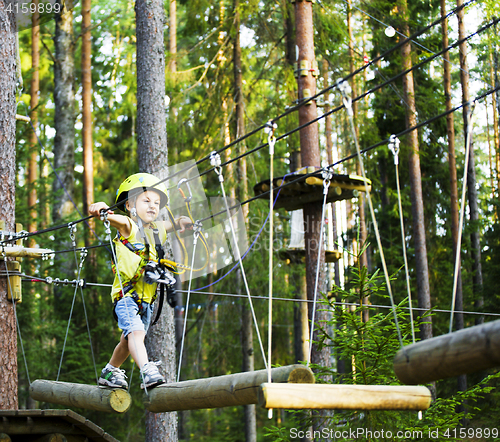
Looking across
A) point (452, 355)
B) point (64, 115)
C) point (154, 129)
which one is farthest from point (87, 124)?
point (452, 355)

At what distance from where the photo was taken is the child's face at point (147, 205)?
3746mm

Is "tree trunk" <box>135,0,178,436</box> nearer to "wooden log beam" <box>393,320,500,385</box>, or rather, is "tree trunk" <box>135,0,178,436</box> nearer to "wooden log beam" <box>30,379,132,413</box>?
"wooden log beam" <box>30,379,132,413</box>

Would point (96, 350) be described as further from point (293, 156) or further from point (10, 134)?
point (10, 134)

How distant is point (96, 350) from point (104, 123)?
956cm

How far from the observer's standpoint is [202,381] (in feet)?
10.0

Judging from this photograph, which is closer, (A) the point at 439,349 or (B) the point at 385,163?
(A) the point at 439,349

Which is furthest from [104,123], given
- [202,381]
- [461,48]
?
[202,381]

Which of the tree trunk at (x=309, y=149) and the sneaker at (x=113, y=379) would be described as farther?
the tree trunk at (x=309, y=149)

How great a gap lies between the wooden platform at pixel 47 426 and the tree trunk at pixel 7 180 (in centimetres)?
32

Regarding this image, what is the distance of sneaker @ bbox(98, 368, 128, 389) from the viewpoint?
11.7 feet

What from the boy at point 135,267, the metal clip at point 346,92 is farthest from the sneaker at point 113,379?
the metal clip at point 346,92

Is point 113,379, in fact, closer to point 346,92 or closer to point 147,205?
point 147,205

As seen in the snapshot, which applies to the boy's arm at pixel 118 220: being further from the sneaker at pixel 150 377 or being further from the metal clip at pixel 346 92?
the metal clip at pixel 346 92

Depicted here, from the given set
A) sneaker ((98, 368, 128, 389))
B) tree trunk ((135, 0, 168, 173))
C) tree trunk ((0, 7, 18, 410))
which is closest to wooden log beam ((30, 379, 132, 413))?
sneaker ((98, 368, 128, 389))
